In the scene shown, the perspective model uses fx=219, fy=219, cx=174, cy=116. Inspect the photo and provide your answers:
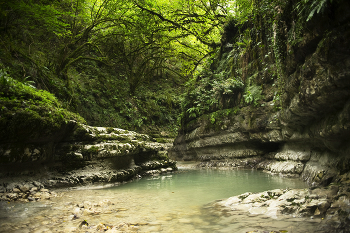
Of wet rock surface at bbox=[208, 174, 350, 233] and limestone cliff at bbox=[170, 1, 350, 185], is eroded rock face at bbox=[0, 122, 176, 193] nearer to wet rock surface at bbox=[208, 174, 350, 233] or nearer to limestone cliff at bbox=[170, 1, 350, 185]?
wet rock surface at bbox=[208, 174, 350, 233]

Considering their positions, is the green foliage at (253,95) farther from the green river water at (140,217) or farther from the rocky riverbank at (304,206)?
the rocky riverbank at (304,206)

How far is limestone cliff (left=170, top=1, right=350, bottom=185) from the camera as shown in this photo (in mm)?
4254

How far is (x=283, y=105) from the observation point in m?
7.54

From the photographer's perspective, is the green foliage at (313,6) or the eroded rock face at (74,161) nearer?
the green foliage at (313,6)

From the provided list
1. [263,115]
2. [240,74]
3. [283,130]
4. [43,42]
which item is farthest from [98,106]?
[283,130]

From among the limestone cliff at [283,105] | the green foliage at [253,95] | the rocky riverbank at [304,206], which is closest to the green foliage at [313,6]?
the limestone cliff at [283,105]

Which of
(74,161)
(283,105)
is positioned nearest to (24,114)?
(74,161)

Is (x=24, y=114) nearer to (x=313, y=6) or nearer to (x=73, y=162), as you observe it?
(x=73, y=162)

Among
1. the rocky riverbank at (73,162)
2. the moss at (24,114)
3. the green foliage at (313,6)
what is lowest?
the rocky riverbank at (73,162)

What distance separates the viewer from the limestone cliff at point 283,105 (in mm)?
4254

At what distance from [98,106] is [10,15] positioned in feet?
27.9

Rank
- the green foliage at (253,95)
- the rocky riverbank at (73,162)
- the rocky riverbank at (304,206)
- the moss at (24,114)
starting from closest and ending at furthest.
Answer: the rocky riverbank at (304,206) < the moss at (24,114) < the rocky riverbank at (73,162) < the green foliage at (253,95)

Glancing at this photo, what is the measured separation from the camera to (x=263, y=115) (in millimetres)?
11086

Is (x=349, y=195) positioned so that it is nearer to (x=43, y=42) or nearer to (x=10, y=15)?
(x=10, y=15)
